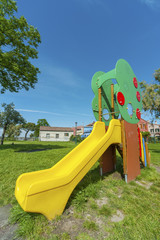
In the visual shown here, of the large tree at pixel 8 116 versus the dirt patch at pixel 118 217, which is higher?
the large tree at pixel 8 116

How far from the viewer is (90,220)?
189 cm

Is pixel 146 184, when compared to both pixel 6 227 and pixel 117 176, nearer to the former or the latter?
pixel 117 176

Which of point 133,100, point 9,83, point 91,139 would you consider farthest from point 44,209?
point 9,83

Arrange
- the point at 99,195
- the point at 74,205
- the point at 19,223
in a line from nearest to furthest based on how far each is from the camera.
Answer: the point at 19,223
the point at 74,205
the point at 99,195

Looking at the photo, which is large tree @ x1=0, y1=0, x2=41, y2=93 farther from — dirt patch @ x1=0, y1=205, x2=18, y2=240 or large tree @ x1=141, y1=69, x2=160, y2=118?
large tree @ x1=141, y1=69, x2=160, y2=118

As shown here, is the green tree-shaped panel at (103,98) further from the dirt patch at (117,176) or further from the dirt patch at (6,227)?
the dirt patch at (6,227)

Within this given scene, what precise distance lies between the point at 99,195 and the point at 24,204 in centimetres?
177

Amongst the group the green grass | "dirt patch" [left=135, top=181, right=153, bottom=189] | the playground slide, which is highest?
the playground slide

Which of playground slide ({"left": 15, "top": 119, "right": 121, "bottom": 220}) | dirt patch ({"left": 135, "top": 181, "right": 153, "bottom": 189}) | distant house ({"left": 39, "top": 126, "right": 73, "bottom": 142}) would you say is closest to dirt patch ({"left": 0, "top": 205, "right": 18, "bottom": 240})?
playground slide ({"left": 15, "top": 119, "right": 121, "bottom": 220})

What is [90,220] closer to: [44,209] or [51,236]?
[51,236]

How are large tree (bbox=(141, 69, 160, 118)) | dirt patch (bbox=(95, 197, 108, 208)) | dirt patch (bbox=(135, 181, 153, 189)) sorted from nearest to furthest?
dirt patch (bbox=(95, 197, 108, 208)) < dirt patch (bbox=(135, 181, 153, 189)) < large tree (bbox=(141, 69, 160, 118))

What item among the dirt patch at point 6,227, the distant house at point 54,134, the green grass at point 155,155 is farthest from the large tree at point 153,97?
the distant house at point 54,134

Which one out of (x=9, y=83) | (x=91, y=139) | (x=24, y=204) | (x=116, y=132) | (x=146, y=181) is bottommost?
(x=146, y=181)

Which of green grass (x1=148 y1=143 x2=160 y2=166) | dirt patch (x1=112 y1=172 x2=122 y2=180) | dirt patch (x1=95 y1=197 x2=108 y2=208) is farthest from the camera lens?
green grass (x1=148 y1=143 x2=160 y2=166)
